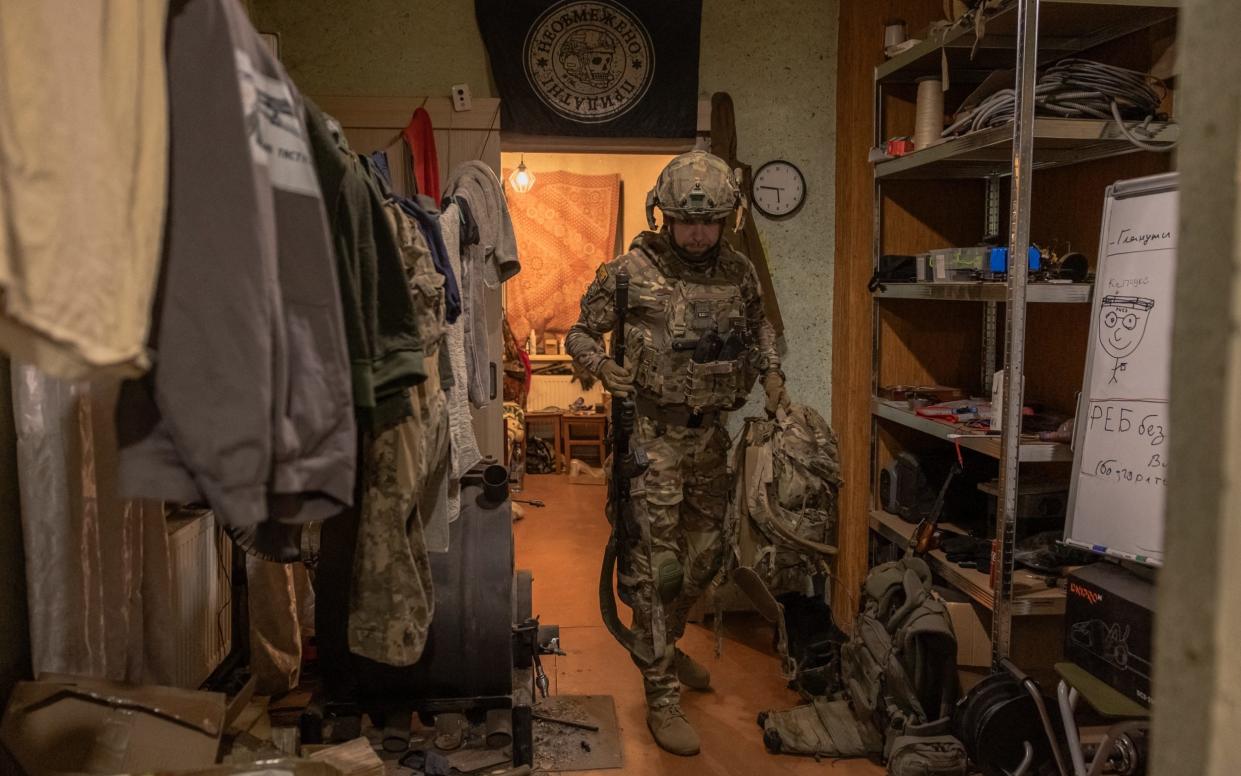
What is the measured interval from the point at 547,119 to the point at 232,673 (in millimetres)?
2590

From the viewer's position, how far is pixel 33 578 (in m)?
1.88

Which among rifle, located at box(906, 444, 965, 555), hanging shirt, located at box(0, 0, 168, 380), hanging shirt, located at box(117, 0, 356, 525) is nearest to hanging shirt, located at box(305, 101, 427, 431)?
hanging shirt, located at box(117, 0, 356, 525)

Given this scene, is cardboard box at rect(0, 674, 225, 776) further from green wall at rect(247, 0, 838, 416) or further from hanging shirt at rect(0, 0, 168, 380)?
green wall at rect(247, 0, 838, 416)

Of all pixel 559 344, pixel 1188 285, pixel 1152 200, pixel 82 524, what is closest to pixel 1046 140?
pixel 1152 200

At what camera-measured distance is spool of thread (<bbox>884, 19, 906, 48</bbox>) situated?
3.83 m

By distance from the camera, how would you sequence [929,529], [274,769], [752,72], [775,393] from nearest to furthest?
[274,769]
[929,529]
[775,393]
[752,72]

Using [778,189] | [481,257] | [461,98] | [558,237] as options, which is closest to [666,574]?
[481,257]

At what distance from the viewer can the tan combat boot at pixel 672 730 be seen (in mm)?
3260

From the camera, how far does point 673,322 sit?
3584 mm

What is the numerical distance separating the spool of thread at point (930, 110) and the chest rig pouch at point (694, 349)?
94 centimetres

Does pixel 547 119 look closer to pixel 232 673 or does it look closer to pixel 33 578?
pixel 232 673

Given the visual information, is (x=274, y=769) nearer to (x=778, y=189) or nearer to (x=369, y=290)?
(x=369, y=290)

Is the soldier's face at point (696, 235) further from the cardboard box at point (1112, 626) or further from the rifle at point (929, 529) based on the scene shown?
the cardboard box at point (1112, 626)

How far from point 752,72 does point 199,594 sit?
3.13m
